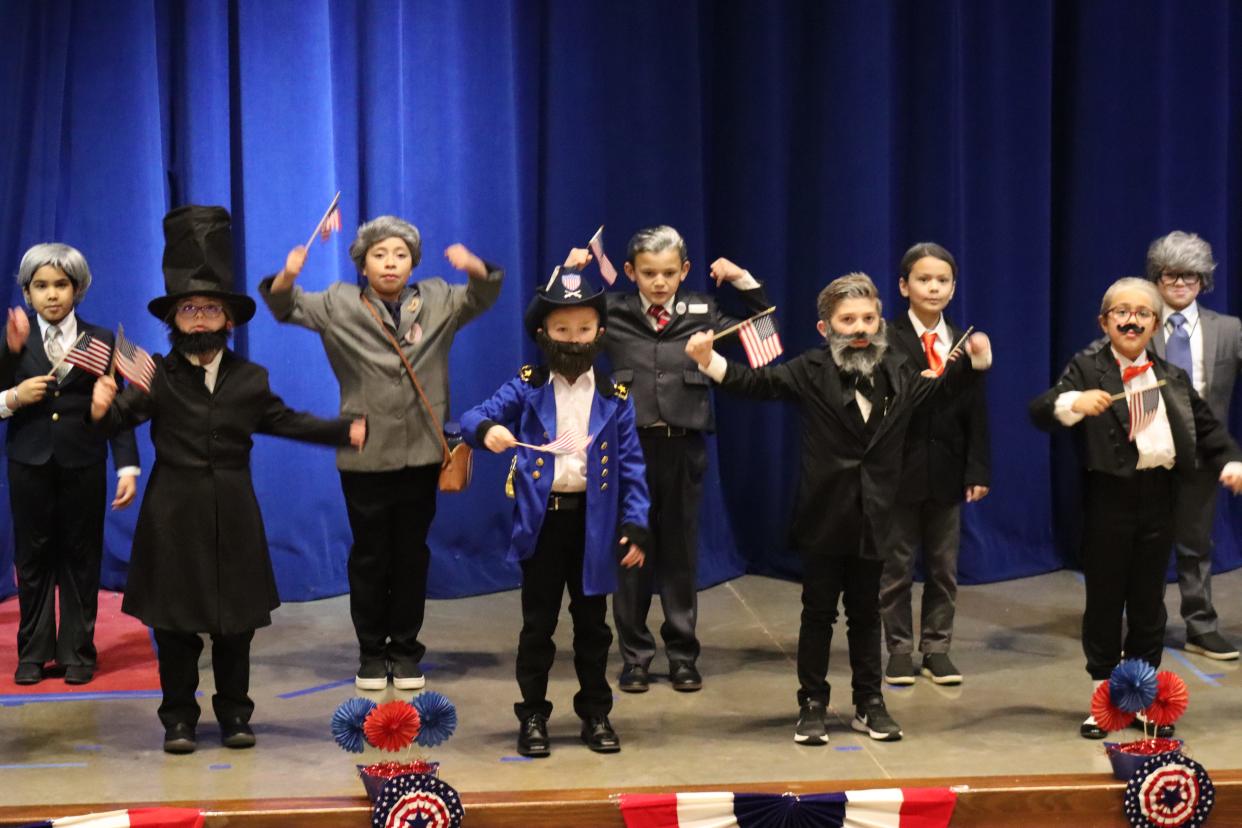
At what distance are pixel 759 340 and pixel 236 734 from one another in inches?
73.9

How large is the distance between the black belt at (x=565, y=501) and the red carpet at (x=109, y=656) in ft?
5.14

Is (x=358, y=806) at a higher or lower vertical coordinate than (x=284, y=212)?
lower

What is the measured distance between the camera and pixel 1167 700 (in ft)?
14.1

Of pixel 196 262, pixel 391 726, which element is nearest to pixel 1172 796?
pixel 391 726


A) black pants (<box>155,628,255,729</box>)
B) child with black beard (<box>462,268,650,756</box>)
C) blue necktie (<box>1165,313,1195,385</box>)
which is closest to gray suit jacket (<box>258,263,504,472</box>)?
child with black beard (<box>462,268,650,756</box>)

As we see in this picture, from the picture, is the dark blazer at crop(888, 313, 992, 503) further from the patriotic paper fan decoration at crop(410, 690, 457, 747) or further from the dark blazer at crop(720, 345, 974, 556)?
the patriotic paper fan decoration at crop(410, 690, 457, 747)

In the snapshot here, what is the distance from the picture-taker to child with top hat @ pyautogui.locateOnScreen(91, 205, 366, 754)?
4359 millimetres

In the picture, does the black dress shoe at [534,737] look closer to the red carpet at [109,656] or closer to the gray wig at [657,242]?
the red carpet at [109,656]

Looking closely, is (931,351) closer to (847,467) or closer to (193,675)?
(847,467)

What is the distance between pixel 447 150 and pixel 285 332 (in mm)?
929

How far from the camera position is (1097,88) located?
22.2 feet

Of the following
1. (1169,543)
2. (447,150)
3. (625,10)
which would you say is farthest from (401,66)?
(1169,543)

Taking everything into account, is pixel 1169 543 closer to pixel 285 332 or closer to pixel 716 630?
pixel 716 630

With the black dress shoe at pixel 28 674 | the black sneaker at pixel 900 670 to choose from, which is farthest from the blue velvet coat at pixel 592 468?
the black dress shoe at pixel 28 674
